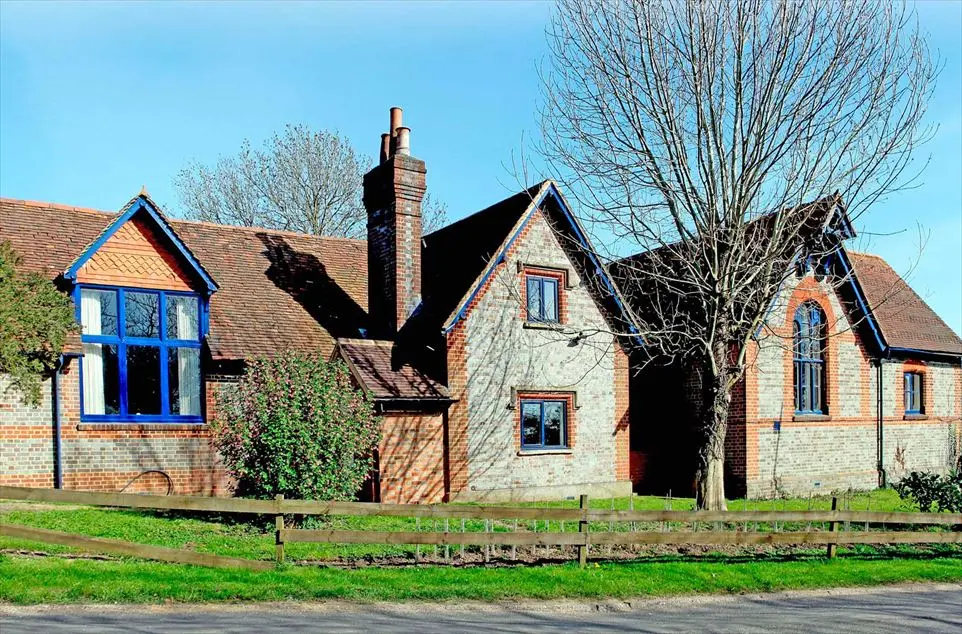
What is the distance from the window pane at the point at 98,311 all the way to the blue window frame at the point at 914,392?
928 inches

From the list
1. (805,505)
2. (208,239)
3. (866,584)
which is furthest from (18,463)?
(805,505)

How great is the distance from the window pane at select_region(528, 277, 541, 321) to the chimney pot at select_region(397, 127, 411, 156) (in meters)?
4.62

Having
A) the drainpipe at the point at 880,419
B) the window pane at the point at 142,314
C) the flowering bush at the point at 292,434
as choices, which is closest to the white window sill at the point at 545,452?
the flowering bush at the point at 292,434

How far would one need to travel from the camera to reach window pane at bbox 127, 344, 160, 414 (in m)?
18.8

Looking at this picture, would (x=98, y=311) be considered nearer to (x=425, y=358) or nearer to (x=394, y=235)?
(x=394, y=235)

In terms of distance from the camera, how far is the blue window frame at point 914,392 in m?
27.9

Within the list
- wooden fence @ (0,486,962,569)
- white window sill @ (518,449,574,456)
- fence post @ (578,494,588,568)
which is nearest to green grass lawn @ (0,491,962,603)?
fence post @ (578,494,588,568)

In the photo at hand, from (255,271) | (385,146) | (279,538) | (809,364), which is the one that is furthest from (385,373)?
(809,364)

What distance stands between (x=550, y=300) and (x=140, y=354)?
388 inches

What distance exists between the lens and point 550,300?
22203 mm

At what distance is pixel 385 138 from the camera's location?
23391 millimetres

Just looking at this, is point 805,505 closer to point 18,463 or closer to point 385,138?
point 385,138

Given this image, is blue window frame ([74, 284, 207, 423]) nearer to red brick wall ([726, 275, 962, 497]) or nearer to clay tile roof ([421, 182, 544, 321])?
clay tile roof ([421, 182, 544, 321])

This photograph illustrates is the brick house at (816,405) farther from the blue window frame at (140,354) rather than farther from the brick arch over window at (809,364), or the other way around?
the blue window frame at (140,354)
